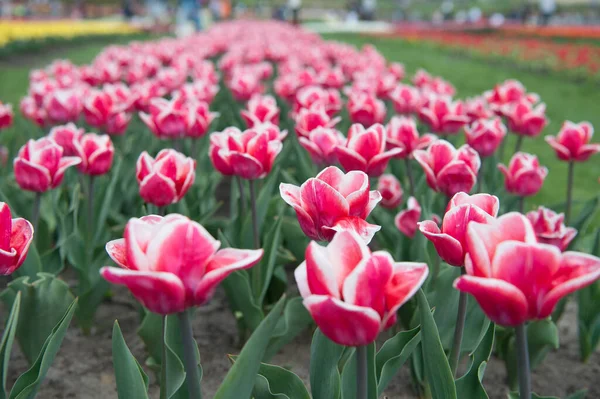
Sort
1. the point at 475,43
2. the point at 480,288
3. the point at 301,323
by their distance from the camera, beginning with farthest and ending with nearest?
the point at 475,43, the point at 301,323, the point at 480,288

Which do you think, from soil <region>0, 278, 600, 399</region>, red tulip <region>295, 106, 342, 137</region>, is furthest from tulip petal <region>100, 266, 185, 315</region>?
red tulip <region>295, 106, 342, 137</region>

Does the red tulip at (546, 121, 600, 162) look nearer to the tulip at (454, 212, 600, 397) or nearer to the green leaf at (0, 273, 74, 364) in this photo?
the tulip at (454, 212, 600, 397)

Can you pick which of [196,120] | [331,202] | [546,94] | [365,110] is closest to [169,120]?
[196,120]

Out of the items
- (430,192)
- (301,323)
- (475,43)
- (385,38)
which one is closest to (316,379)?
(301,323)

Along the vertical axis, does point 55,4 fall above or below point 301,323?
above

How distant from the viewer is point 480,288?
0.97 metres

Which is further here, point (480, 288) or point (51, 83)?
point (51, 83)

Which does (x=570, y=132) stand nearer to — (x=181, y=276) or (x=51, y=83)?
(x=181, y=276)

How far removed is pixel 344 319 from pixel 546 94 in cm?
1049

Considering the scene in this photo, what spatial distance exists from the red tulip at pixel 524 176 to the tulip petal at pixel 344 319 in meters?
1.63

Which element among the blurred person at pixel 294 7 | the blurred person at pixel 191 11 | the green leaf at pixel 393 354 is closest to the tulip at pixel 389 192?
the green leaf at pixel 393 354

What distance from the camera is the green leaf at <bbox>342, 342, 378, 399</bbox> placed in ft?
4.26

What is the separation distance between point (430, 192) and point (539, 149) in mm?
4324

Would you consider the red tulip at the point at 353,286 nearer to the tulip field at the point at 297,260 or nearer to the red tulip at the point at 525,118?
the tulip field at the point at 297,260
